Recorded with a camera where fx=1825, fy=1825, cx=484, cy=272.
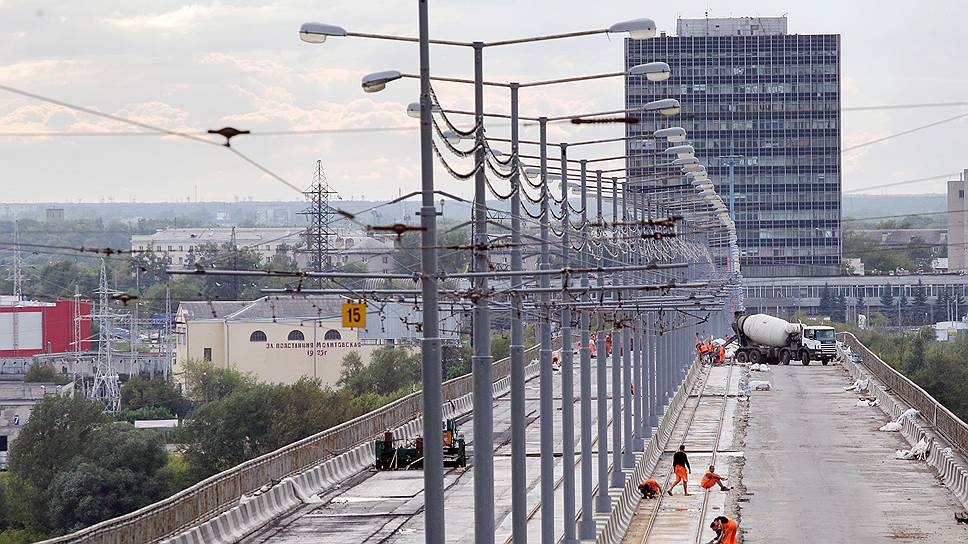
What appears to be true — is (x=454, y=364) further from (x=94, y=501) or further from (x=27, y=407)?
(x=94, y=501)

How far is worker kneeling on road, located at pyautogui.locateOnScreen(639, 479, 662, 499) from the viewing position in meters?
49.9

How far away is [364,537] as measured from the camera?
42094mm

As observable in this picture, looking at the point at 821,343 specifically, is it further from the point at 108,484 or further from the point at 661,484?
the point at 661,484

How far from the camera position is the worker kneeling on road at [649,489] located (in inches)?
1966

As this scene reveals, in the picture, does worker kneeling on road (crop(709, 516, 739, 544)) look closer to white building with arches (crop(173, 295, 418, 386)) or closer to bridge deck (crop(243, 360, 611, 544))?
bridge deck (crop(243, 360, 611, 544))

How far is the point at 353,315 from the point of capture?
23.5m

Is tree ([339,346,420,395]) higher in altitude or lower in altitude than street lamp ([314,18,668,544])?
lower

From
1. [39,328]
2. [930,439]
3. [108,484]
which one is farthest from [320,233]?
[39,328]

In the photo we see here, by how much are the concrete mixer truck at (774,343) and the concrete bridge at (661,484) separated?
1275 inches

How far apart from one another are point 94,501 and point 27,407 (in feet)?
202

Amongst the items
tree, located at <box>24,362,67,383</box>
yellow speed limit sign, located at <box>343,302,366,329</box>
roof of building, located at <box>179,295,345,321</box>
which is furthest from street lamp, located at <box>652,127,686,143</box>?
tree, located at <box>24,362,67,383</box>

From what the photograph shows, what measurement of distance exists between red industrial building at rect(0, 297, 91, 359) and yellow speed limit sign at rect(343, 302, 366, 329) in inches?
6391

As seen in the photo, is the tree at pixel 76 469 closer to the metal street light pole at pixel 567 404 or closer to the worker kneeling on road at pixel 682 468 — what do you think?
the worker kneeling on road at pixel 682 468

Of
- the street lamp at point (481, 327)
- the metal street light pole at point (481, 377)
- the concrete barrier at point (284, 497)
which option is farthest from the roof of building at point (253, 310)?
the metal street light pole at point (481, 377)
